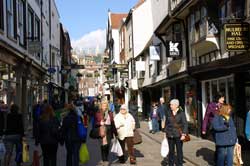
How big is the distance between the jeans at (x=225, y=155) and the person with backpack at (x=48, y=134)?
3.57 m

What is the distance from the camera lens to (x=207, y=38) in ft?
55.6

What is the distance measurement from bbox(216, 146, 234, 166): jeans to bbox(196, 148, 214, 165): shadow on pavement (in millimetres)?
2738

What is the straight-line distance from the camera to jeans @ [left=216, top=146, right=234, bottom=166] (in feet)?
32.4

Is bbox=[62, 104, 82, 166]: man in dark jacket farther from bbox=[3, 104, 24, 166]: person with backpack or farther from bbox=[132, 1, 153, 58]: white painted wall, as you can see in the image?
bbox=[132, 1, 153, 58]: white painted wall

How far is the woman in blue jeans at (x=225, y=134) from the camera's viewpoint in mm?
9812

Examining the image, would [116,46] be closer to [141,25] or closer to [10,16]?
[141,25]

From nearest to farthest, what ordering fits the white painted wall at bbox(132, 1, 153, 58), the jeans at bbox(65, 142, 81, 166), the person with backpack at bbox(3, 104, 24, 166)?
the jeans at bbox(65, 142, 81, 166), the person with backpack at bbox(3, 104, 24, 166), the white painted wall at bbox(132, 1, 153, 58)

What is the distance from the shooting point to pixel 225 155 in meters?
9.96

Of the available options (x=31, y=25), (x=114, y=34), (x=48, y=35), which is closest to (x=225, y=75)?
(x=31, y=25)

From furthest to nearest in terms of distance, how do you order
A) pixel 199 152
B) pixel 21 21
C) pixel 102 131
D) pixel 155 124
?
1. pixel 155 124
2. pixel 21 21
3. pixel 199 152
4. pixel 102 131

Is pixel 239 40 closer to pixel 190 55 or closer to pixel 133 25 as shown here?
pixel 190 55

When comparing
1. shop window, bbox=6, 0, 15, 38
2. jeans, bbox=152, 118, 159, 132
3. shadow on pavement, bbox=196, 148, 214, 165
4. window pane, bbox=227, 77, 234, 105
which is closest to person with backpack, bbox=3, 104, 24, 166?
shadow on pavement, bbox=196, 148, 214, 165

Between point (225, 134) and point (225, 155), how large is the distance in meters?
0.48

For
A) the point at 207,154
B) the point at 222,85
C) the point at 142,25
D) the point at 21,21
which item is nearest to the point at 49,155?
the point at 207,154
